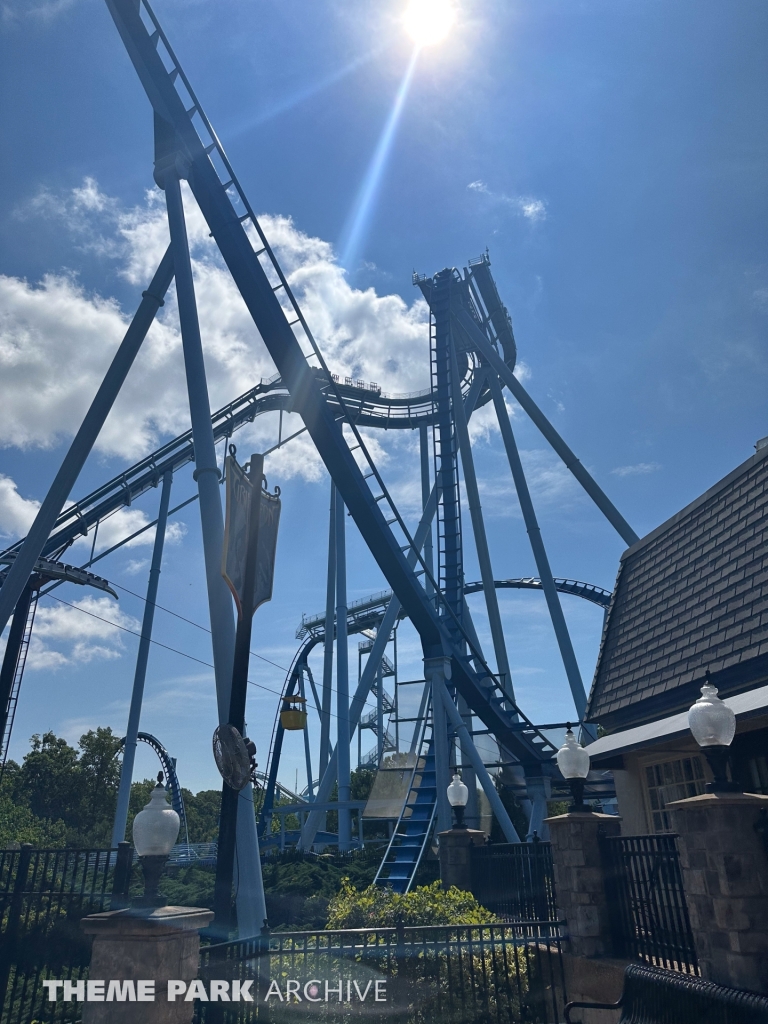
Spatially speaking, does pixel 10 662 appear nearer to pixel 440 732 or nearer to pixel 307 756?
pixel 440 732

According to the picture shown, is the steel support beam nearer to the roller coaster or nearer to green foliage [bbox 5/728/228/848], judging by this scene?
the roller coaster

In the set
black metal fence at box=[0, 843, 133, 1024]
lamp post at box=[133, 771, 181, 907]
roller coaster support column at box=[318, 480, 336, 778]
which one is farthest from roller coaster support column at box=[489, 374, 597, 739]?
lamp post at box=[133, 771, 181, 907]

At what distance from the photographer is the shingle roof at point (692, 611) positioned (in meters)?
7.83

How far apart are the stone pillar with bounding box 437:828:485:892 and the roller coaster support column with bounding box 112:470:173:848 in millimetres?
10190

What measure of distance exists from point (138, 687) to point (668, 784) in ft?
48.6

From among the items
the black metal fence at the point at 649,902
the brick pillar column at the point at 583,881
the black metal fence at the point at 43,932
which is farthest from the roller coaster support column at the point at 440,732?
the black metal fence at the point at 649,902

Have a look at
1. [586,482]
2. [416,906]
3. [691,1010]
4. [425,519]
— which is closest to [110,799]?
[425,519]

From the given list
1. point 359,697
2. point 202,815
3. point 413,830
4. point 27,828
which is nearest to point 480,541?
point 359,697

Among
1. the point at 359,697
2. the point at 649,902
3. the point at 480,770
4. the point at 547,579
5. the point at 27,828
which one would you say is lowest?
the point at 649,902

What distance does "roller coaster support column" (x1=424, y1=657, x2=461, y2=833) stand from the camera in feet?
51.0

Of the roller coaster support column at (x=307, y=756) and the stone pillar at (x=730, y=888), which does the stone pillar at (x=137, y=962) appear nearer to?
the stone pillar at (x=730, y=888)

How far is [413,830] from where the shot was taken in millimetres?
16359

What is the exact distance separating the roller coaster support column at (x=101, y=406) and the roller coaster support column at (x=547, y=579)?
1280 cm

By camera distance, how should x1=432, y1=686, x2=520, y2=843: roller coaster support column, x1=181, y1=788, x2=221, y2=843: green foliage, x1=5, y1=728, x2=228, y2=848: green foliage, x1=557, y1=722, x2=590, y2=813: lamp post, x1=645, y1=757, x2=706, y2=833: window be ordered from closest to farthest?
x1=557, y1=722, x2=590, y2=813: lamp post < x1=645, y1=757, x2=706, y2=833: window < x1=432, y1=686, x2=520, y2=843: roller coaster support column < x1=5, y1=728, x2=228, y2=848: green foliage < x1=181, y1=788, x2=221, y2=843: green foliage
